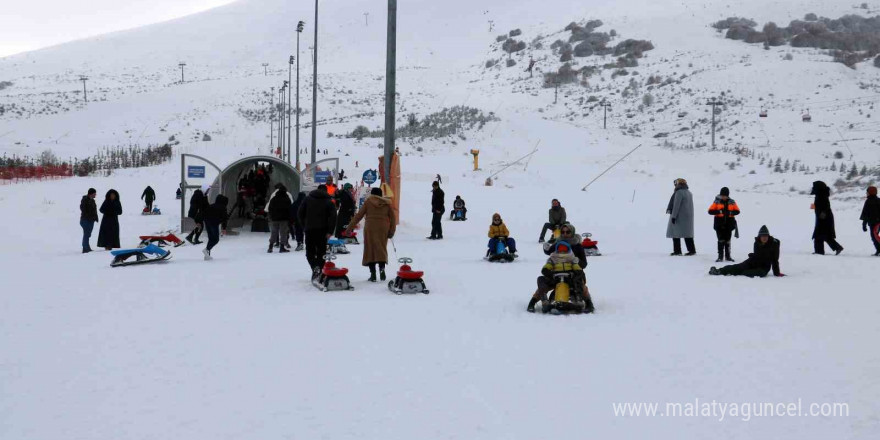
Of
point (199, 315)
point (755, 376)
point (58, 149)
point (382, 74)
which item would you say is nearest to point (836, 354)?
point (755, 376)

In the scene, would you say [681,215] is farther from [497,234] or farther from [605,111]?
[605,111]

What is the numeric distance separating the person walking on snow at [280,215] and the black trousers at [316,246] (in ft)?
17.3

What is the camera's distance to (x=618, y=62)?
81438 millimetres

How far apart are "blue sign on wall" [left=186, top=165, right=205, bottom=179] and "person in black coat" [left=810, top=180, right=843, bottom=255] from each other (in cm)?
1632

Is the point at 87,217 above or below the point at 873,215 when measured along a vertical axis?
below

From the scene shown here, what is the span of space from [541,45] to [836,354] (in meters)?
93.5

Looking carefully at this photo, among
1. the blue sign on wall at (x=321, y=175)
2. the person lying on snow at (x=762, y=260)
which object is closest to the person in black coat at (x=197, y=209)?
the blue sign on wall at (x=321, y=175)

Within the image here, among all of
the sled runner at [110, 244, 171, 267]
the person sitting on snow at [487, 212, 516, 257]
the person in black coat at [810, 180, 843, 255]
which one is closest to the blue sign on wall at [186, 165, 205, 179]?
the sled runner at [110, 244, 171, 267]

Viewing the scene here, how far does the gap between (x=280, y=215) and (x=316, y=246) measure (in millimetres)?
5568

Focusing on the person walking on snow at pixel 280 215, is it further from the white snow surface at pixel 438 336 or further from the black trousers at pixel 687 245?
the black trousers at pixel 687 245

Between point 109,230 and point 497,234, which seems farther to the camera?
point 109,230

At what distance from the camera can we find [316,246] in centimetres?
1360

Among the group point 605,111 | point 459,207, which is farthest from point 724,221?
point 605,111

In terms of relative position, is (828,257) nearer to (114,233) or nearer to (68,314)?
(68,314)
